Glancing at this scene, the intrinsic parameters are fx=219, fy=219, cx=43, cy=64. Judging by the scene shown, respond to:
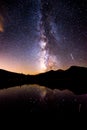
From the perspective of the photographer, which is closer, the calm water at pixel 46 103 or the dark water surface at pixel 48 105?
the dark water surface at pixel 48 105

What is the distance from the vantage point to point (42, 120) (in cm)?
2064

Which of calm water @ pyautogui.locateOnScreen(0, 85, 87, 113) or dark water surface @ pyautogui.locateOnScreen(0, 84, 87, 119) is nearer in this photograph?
dark water surface @ pyautogui.locateOnScreen(0, 84, 87, 119)

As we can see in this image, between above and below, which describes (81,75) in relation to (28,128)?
above

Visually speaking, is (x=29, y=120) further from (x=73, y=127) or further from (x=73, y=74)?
(x=73, y=74)

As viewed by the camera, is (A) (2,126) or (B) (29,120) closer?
(A) (2,126)

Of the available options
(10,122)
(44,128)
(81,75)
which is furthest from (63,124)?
(81,75)

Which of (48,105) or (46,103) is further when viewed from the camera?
(46,103)

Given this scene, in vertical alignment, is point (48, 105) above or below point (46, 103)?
below

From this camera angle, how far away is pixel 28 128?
17.1 metres

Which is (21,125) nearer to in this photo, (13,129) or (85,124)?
(13,129)

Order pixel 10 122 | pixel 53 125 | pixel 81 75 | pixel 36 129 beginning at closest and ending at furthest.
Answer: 1. pixel 36 129
2. pixel 53 125
3. pixel 10 122
4. pixel 81 75

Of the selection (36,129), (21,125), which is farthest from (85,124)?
(21,125)

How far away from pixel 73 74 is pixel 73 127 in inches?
7030

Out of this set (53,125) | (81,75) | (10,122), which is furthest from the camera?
(81,75)
